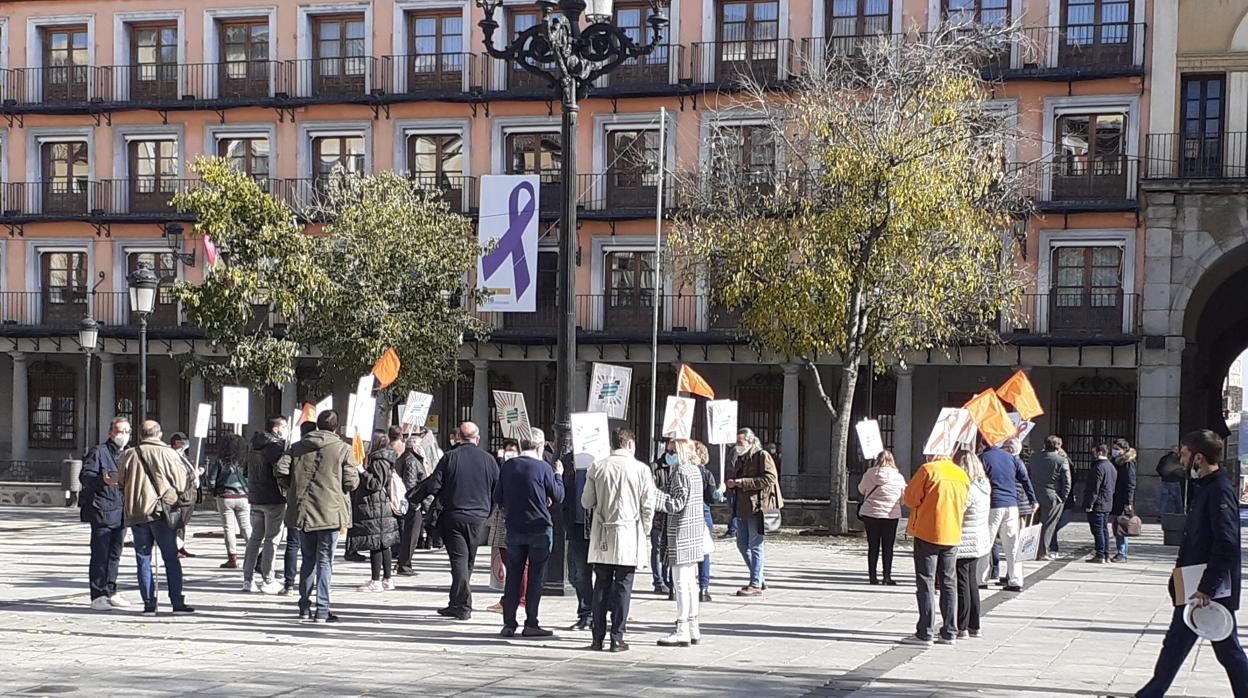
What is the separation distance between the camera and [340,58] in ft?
129

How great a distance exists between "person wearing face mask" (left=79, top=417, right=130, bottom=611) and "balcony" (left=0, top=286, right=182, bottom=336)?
2662 centimetres

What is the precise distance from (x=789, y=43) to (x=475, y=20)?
7.41 m

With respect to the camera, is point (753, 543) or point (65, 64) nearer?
point (753, 543)

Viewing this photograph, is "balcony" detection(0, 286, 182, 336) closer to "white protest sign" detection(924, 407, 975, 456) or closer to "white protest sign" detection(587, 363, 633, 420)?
"white protest sign" detection(587, 363, 633, 420)

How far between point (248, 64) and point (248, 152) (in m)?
2.13

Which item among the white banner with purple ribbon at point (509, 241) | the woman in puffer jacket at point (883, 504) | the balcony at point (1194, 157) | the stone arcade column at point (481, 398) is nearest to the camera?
the woman in puffer jacket at point (883, 504)

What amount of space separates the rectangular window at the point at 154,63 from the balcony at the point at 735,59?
13.3 metres

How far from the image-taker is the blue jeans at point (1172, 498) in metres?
27.8

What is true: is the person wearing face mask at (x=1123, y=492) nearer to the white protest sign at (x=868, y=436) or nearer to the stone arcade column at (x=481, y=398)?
the white protest sign at (x=868, y=436)

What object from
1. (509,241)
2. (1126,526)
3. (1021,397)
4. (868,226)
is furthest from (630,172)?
(1021,397)

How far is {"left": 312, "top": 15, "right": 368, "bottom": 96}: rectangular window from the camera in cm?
3944

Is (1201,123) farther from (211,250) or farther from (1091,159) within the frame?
(211,250)

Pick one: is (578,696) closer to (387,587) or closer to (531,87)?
(387,587)

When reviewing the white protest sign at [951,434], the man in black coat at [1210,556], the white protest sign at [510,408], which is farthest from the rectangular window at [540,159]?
the man in black coat at [1210,556]
